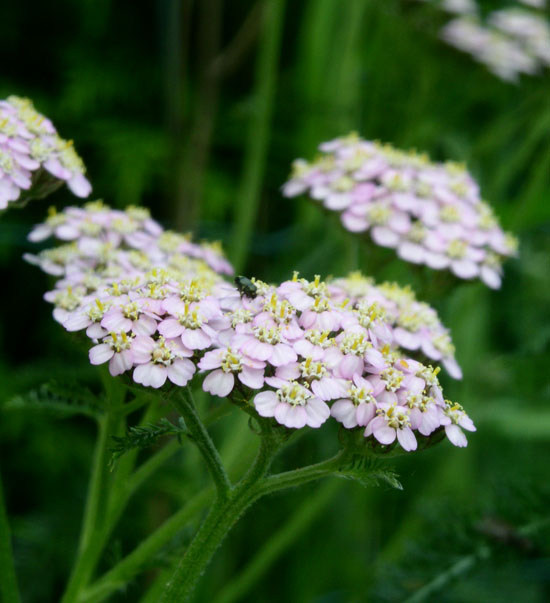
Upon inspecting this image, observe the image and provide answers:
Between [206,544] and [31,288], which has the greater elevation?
[31,288]

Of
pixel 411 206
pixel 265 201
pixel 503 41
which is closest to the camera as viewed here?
pixel 411 206

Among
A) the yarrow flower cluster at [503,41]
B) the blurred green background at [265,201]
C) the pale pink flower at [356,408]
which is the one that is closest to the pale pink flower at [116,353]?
the pale pink flower at [356,408]

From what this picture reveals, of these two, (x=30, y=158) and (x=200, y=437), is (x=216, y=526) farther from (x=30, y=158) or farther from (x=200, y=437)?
(x=30, y=158)

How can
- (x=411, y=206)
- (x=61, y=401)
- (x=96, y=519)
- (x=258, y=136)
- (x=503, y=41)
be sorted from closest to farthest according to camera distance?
(x=96, y=519), (x=61, y=401), (x=411, y=206), (x=258, y=136), (x=503, y=41)

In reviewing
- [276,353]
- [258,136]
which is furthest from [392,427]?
[258,136]

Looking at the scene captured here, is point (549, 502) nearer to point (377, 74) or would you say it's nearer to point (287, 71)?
point (377, 74)

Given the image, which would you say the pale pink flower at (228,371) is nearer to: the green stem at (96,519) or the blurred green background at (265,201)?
the green stem at (96,519)

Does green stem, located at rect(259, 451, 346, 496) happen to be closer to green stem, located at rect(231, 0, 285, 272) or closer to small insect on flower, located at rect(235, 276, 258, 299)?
small insect on flower, located at rect(235, 276, 258, 299)

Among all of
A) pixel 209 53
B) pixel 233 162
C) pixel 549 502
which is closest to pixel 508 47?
pixel 209 53
